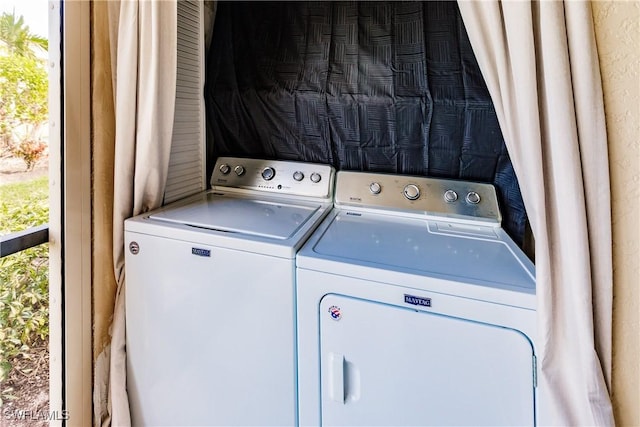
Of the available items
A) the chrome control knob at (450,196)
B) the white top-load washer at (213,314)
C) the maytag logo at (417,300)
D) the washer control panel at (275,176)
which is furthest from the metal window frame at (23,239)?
the chrome control knob at (450,196)

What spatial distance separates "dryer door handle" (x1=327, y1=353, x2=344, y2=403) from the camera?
1.27 metres

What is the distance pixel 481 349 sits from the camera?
1.12m

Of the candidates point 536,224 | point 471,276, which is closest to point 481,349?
point 471,276

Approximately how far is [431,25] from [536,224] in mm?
1195

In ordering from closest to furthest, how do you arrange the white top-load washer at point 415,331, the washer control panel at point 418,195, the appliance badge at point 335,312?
the white top-load washer at point 415,331 < the appliance badge at point 335,312 < the washer control panel at point 418,195

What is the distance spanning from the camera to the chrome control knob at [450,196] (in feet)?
5.63

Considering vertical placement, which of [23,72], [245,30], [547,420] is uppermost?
[245,30]

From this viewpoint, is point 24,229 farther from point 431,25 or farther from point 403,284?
point 431,25

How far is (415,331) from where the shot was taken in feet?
3.87

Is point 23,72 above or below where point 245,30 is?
below

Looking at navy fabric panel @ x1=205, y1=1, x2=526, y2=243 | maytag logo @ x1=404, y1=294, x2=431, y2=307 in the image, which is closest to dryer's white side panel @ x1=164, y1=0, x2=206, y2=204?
navy fabric panel @ x1=205, y1=1, x2=526, y2=243
